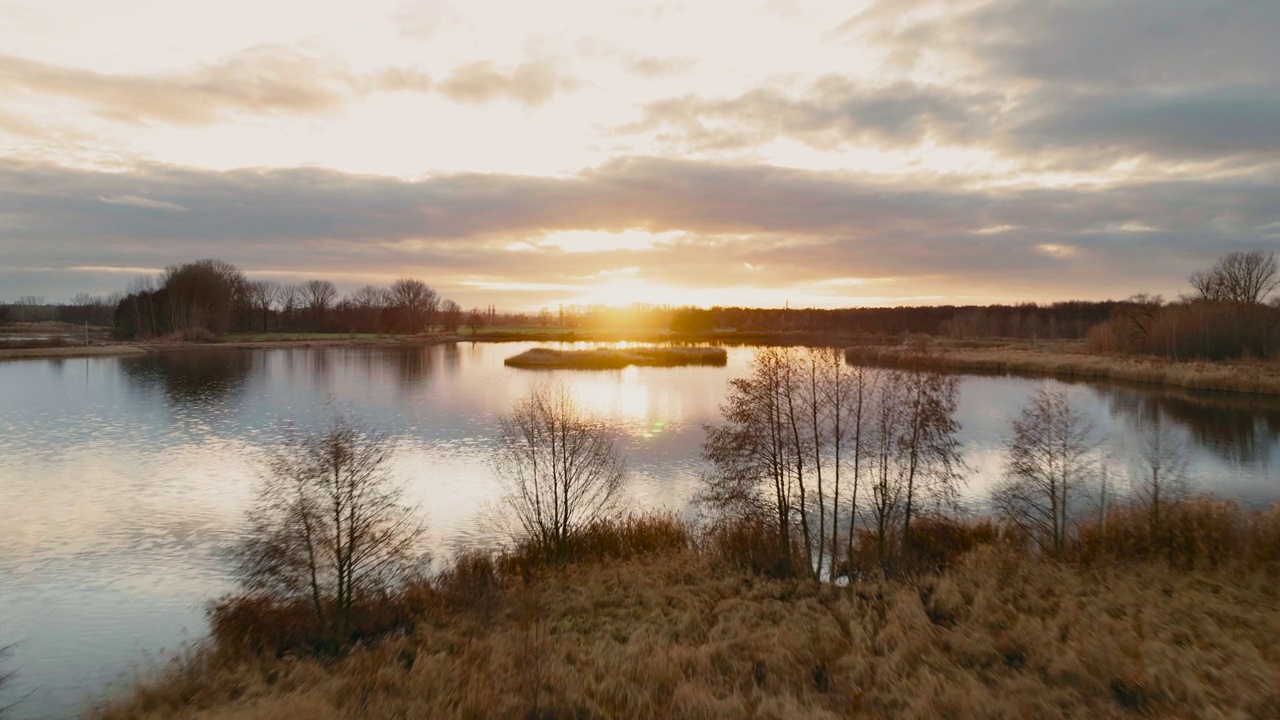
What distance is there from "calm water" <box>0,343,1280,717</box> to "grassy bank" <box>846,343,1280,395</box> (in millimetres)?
4034

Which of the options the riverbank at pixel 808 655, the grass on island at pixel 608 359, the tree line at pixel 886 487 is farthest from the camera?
the grass on island at pixel 608 359

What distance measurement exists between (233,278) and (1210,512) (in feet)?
420

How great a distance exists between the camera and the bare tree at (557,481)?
62.4ft

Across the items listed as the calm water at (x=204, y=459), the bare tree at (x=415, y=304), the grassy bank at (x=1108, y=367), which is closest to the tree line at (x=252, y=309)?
the bare tree at (x=415, y=304)

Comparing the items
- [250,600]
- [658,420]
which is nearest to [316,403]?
[658,420]

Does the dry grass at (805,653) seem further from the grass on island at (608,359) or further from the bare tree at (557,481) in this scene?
the grass on island at (608,359)

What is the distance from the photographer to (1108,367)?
56.2 m

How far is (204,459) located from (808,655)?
990 inches

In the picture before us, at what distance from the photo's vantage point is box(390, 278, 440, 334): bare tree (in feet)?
445

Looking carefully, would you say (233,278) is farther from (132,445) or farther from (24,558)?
(24,558)

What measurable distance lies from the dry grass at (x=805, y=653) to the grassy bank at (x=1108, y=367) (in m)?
30.4

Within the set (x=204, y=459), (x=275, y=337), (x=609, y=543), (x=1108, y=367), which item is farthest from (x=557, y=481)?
(x=275, y=337)

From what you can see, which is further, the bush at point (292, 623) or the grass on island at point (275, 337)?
the grass on island at point (275, 337)

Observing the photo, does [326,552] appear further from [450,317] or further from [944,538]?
[450,317]
